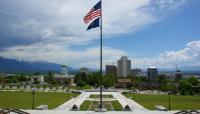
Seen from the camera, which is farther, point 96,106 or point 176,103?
point 176,103

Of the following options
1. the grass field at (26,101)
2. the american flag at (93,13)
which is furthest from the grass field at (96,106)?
the american flag at (93,13)

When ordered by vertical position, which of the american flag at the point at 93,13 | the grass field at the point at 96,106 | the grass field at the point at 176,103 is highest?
the american flag at the point at 93,13

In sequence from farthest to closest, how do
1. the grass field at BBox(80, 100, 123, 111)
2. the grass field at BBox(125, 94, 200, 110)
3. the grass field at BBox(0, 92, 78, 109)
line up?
the grass field at BBox(0, 92, 78, 109) < the grass field at BBox(125, 94, 200, 110) < the grass field at BBox(80, 100, 123, 111)

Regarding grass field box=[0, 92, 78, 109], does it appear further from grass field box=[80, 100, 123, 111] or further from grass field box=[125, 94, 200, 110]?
grass field box=[125, 94, 200, 110]

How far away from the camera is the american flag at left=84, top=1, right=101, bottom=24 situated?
36347mm

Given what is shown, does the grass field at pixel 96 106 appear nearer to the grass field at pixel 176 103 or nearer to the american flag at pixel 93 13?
the grass field at pixel 176 103

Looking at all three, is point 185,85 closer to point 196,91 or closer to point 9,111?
point 196,91

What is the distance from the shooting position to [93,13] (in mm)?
36781

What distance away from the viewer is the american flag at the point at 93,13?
3635cm

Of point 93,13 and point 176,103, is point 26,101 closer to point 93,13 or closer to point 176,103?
point 176,103

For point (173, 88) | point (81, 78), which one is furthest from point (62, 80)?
point (173, 88)

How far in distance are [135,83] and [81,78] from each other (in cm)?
2422

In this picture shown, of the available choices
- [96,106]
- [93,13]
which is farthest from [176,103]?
[93,13]

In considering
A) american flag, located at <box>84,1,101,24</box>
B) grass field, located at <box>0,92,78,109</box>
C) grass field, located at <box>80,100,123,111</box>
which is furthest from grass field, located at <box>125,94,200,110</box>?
american flag, located at <box>84,1,101,24</box>
